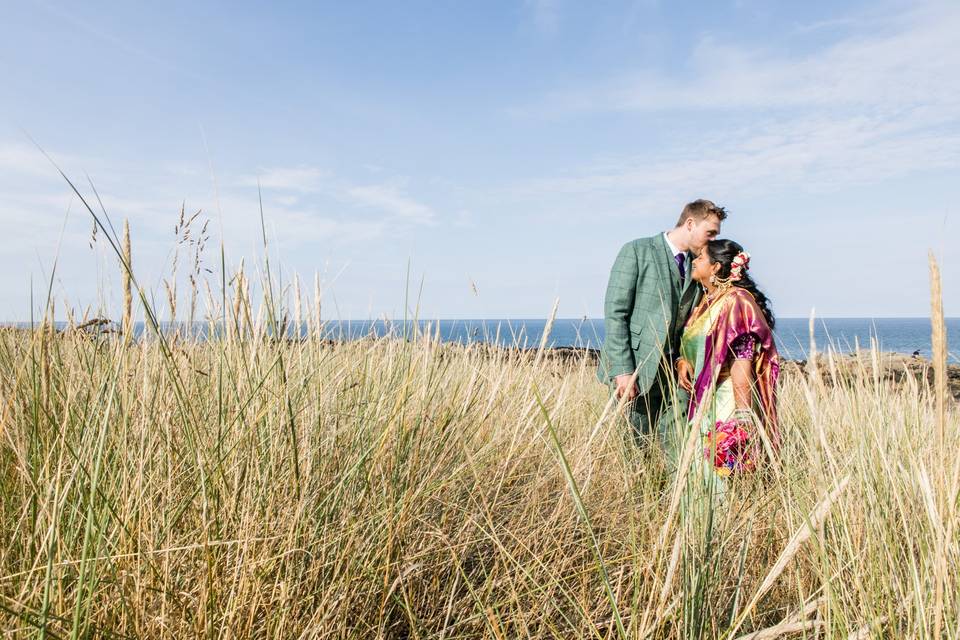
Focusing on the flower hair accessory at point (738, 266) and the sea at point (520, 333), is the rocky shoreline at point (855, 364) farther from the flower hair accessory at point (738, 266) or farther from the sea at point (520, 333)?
the flower hair accessory at point (738, 266)

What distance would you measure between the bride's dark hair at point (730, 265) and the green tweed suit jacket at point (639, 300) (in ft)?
1.91

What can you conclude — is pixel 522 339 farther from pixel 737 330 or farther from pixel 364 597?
pixel 364 597

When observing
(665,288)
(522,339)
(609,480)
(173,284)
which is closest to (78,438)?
(173,284)

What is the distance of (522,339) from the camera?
10.5 feet

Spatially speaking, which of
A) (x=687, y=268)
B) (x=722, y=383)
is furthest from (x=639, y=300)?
(x=722, y=383)

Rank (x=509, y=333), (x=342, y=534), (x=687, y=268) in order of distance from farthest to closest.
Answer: (x=509, y=333) < (x=687, y=268) < (x=342, y=534)

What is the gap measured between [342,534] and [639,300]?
2.58 m

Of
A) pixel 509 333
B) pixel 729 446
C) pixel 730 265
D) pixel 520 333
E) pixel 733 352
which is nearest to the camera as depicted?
pixel 729 446

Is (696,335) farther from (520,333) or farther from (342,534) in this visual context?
(342,534)

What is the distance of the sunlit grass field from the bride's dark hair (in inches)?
45.9

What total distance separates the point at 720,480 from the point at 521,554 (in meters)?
1.14

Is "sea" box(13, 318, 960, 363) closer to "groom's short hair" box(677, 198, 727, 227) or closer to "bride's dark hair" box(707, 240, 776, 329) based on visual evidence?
"bride's dark hair" box(707, 240, 776, 329)

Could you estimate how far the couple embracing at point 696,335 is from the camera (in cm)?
240

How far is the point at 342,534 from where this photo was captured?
1354 millimetres
